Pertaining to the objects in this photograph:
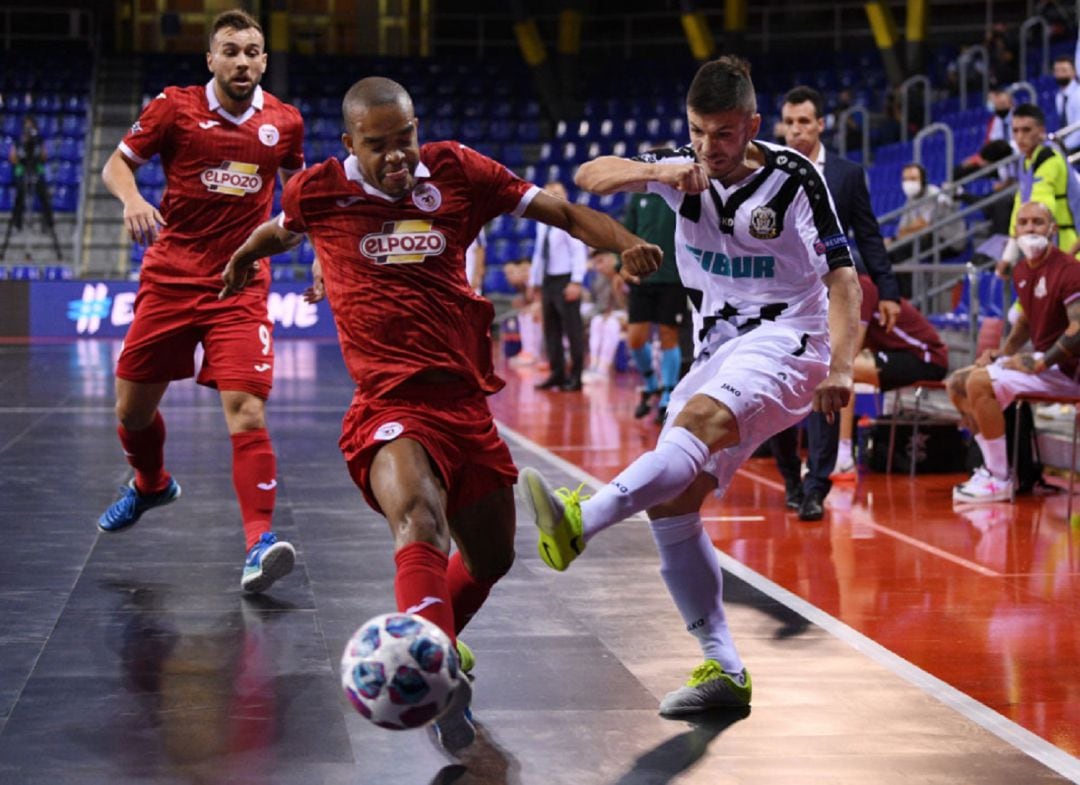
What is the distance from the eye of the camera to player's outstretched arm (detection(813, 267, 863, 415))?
15.8 feet

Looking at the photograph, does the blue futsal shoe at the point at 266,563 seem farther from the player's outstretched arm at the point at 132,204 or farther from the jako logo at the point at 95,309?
the jako logo at the point at 95,309

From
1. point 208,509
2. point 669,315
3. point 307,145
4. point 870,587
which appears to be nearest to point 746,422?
point 870,587

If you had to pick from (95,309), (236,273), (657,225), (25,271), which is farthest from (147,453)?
(25,271)

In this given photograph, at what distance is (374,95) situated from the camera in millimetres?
4254

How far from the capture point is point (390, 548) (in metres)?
7.30

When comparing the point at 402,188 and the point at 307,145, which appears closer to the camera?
the point at 402,188

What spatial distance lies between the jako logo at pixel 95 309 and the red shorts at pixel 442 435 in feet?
66.6

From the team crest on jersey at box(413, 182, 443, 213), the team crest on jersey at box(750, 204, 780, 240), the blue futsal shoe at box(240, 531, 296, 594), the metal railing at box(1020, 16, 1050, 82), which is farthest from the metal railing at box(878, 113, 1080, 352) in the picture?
the team crest on jersey at box(413, 182, 443, 213)

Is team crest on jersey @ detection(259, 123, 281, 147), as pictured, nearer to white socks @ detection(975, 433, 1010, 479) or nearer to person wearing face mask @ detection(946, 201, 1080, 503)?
person wearing face mask @ detection(946, 201, 1080, 503)

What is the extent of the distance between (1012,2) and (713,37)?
17.7 feet

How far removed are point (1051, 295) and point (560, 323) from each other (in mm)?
8185

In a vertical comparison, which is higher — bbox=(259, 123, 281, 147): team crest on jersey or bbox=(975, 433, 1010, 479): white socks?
bbox=(259, 123, 281, 147): team crest on jersey

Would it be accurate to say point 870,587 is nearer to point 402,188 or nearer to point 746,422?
point 746,422

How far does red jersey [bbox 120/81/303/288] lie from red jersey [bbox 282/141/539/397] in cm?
212
